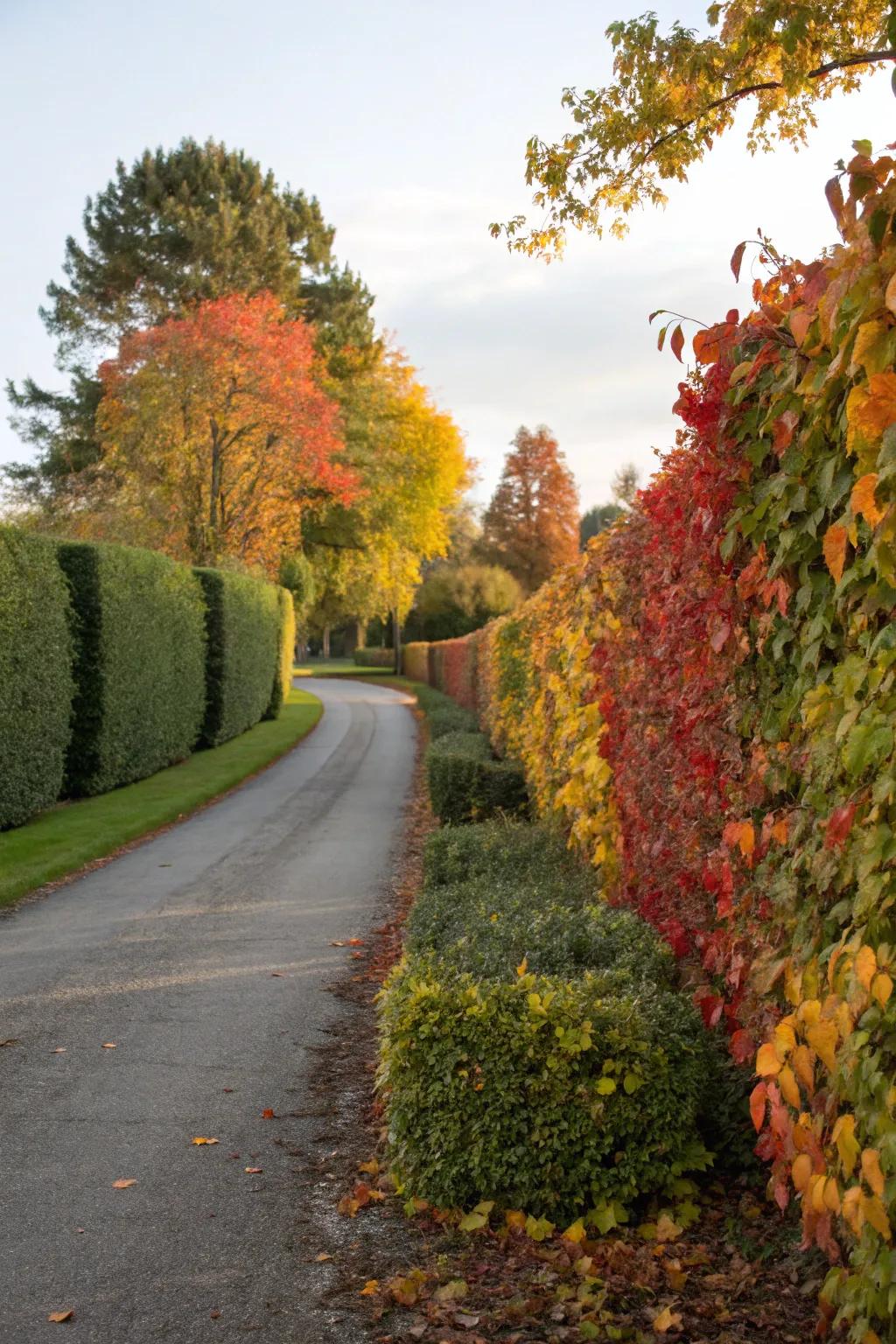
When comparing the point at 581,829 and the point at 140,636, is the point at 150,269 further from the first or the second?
the point at 581,829

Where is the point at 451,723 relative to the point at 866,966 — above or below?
below

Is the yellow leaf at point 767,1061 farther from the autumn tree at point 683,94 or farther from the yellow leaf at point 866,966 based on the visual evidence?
the autumn tree at point 683,94

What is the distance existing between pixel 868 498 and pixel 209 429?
96.3 feet

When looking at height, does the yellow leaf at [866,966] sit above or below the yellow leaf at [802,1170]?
above

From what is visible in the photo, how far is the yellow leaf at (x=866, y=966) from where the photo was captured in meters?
2.54

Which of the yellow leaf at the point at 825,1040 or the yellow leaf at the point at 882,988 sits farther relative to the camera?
the yellow leaf at the point at 825,1040

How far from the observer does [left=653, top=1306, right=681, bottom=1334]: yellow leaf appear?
3170 mm

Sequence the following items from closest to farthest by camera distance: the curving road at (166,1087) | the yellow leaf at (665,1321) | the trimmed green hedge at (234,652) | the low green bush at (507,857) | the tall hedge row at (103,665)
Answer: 1. the yellow leaf at (665,1321)
2. the curving road at (166,1087)
3. the low green bush at (507,857)
4. the tall hedge row at (103,665)
5. the trimmed green hedge at (234,652)

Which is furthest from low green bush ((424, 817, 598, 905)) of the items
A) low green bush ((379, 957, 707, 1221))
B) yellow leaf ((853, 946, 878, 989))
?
yellow leaf ((853, 946, 878, 989))

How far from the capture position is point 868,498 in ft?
8.18

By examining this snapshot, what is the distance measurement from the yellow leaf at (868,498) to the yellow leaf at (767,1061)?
1.45 m

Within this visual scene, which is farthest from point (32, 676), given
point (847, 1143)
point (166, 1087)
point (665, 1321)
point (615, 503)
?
point (615, 503)

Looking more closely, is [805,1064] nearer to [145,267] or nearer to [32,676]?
[32,676]

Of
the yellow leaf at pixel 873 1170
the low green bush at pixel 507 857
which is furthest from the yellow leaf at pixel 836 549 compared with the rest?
the low green bush at pixel 507 857
